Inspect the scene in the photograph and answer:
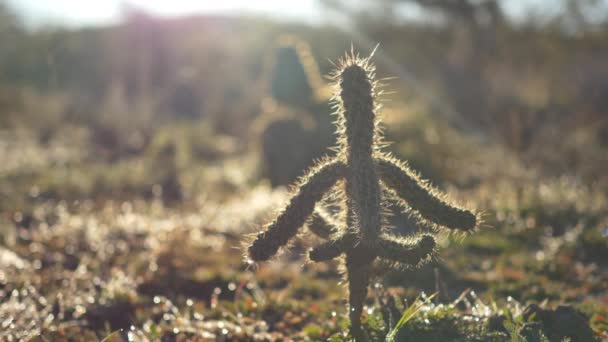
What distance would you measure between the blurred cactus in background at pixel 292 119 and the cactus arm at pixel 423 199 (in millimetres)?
6137

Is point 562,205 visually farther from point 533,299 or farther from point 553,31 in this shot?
point 553,31

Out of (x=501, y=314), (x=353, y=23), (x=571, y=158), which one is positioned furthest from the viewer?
(x=353, y=23)

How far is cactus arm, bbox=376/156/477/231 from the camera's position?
3.16 meters

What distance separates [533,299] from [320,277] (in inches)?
75.3

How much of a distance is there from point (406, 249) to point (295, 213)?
0.59 meters

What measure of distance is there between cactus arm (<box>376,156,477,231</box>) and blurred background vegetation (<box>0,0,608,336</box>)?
0.64 meters

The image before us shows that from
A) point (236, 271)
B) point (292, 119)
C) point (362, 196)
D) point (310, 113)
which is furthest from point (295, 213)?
point (310, 113)

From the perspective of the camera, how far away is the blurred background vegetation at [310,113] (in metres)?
7.29

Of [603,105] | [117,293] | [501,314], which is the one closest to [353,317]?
[501,314]

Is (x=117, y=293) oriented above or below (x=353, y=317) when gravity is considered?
below

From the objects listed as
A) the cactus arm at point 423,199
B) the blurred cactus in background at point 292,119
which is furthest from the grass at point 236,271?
the blurred cactus in background at point 292,119

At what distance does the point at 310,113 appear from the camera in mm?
10898

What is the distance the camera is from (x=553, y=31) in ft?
71.3

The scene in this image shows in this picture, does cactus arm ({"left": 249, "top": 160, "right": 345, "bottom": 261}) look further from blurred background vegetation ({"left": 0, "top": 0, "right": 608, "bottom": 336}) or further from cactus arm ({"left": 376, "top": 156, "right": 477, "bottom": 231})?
blurred background vegetation ({"left": 0, "top": 0, "right": 608, "bottom": 336})
